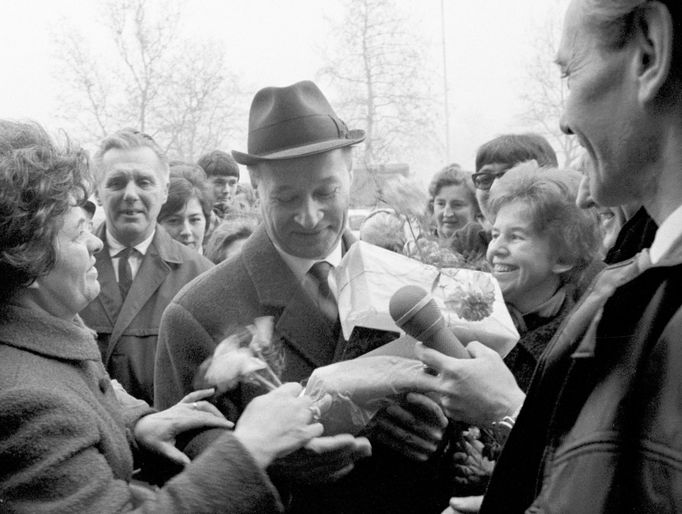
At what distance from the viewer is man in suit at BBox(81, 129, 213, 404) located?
3.84 meters

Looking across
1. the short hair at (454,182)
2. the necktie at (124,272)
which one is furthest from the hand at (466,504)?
the short hair at (454,182)

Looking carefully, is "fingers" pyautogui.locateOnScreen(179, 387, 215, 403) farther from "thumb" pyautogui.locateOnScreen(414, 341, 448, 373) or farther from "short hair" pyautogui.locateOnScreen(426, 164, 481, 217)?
"short hair" pyautogui.locateOnScreen(426, 164, 481, 217)

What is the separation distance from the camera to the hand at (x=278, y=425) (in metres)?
1.84

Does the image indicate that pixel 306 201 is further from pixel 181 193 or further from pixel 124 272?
pixel 181 193

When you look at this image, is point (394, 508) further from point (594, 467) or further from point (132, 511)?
point (594, 467)

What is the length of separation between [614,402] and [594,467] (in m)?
0.10

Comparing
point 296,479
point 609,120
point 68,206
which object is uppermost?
point 609,120

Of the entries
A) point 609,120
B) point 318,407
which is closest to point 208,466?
point 318,407

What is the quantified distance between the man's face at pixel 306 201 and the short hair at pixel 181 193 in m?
2.62

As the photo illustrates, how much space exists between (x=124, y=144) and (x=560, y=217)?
281cm

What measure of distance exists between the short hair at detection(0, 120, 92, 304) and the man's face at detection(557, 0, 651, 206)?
52.0 inches

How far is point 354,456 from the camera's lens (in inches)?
78.7

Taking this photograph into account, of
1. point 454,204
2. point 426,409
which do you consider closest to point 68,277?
point 426,409

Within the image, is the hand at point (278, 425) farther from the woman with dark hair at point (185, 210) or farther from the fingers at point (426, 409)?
the woman with dark hair at point (185, 210)
